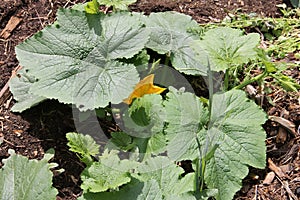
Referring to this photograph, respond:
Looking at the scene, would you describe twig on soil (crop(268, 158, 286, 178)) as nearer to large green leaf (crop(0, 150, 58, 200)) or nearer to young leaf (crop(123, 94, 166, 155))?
young leaf (crop(123, 94, 166, 155))

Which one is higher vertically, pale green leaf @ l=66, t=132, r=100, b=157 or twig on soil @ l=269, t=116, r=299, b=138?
pale green leaf @ l=66, t=132, r=100, b=157

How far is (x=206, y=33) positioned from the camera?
9.82 ft

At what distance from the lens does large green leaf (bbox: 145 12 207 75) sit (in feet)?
9.65

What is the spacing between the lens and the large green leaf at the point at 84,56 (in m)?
2.68

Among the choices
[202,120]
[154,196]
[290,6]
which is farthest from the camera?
[290,6]

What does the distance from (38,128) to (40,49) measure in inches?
15.6

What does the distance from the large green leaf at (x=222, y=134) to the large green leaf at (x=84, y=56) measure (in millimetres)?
273

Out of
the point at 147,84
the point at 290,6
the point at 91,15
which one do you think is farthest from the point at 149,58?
the point at 290,6

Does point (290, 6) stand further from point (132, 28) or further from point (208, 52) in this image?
point (132, 28)

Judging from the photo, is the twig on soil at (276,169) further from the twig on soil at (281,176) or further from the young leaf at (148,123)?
the young leaf at (148,123)

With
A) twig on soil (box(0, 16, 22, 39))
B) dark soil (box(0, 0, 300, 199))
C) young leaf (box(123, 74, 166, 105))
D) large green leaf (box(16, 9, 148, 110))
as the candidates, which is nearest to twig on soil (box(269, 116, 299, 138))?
dark soil (box(0, 0, 300, 199))

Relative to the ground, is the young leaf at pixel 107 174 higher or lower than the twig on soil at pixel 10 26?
lower

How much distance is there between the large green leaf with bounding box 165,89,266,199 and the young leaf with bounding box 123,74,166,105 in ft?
0.49

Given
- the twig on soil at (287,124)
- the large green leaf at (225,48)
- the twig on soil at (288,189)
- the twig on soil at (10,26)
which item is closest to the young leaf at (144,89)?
the large green leaf at (225,48)
